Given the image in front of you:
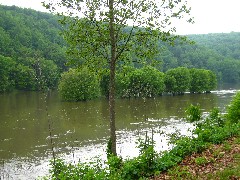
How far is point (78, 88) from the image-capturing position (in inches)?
3297

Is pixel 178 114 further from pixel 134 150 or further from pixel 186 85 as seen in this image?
pixel 186 85

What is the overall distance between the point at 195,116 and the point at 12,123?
3426cm

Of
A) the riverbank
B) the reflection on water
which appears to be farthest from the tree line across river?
the riverbank


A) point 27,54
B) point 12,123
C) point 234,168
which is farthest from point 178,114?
point 27,54

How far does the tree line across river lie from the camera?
83750 millimetres

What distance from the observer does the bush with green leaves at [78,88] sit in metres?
83.3

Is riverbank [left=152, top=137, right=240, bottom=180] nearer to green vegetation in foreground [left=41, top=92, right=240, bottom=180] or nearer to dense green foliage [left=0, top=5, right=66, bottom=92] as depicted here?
green vegetation in foreground [left=41, top=92, right=240, bottom=180]

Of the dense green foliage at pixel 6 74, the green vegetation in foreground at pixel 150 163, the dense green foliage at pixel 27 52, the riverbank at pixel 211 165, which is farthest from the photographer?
the dense green foliage at pixel 27 52

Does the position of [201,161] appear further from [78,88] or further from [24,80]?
[24,80]

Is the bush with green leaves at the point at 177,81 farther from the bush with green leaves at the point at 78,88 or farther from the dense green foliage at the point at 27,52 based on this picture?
the dense green foliage at the point at 27,52

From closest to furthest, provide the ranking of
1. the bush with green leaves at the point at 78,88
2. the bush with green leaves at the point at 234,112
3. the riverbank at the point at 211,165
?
the riverbank at the point at 211,165
the bush with green leaves at the point at 234,112
the bush with green leaves at the point at 78,88

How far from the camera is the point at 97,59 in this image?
17.3 m

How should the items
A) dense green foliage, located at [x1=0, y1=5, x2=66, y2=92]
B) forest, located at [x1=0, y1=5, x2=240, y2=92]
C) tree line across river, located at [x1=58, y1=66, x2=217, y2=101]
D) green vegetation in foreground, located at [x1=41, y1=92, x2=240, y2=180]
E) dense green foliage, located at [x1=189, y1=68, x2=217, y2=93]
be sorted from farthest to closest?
→ forest, located at [x1=0, y1=5, x2=240, y2=92]
dense green foliage, located at [x1=0, y1=5, x2=66, y2=92]
dense green foliage, located at [x1=189, y1=68, x2=217, y2=93]
tree line across river, located at [x1=58, y1=66, x2=217, y2=101]
green vegetation in foreground, located at [x1=41, y1=92, x2=240, y2=180]

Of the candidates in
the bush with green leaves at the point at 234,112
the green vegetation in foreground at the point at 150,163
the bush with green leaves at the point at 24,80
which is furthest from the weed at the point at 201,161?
the bush with green leaves at the point at 24,80
